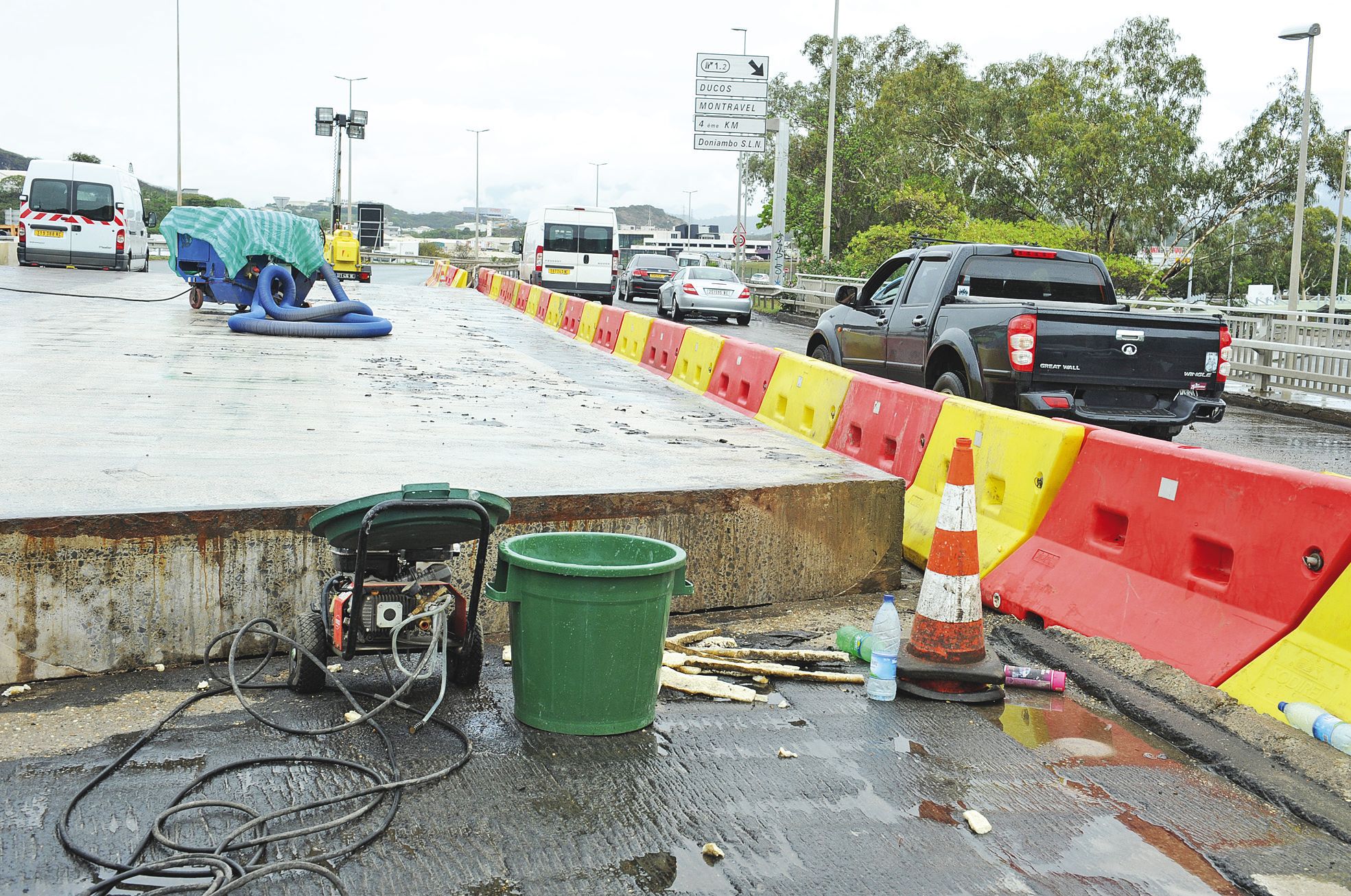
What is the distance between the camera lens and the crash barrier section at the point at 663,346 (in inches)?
544

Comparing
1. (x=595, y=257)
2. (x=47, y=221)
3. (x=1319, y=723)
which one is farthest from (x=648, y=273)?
(x=1319, y=723)

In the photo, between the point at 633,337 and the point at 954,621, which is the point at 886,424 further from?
the point at 633,337

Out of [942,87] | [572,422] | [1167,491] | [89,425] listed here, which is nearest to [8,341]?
[89,425]

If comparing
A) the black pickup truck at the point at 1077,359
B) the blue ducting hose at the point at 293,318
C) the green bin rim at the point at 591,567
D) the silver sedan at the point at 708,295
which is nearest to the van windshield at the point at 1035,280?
the black pickup truck at the point at 1077,359

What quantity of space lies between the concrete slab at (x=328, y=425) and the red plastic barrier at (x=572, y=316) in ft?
12.6

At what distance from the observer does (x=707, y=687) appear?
4.62m

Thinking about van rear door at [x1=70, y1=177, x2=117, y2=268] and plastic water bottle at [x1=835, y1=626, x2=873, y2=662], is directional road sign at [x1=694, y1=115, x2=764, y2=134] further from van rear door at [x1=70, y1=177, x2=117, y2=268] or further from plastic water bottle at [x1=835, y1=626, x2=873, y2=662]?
plastic water bottle at [x1=835, y1=626, x2=873, y2=662]

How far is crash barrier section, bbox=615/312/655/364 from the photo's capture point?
15.7 metres

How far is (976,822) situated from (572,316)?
1793 centimetres

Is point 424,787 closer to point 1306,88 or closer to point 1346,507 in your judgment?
point 1346,507

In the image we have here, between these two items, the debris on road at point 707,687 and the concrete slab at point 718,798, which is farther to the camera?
the debris on road at point 707,687

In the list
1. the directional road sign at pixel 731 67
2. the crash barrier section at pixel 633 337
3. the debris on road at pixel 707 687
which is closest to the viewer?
the debris on road at pixel 707 687

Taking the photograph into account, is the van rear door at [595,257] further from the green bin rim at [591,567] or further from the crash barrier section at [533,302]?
the green bin rim at [591,567]

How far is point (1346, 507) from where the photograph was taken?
13.9 feet
